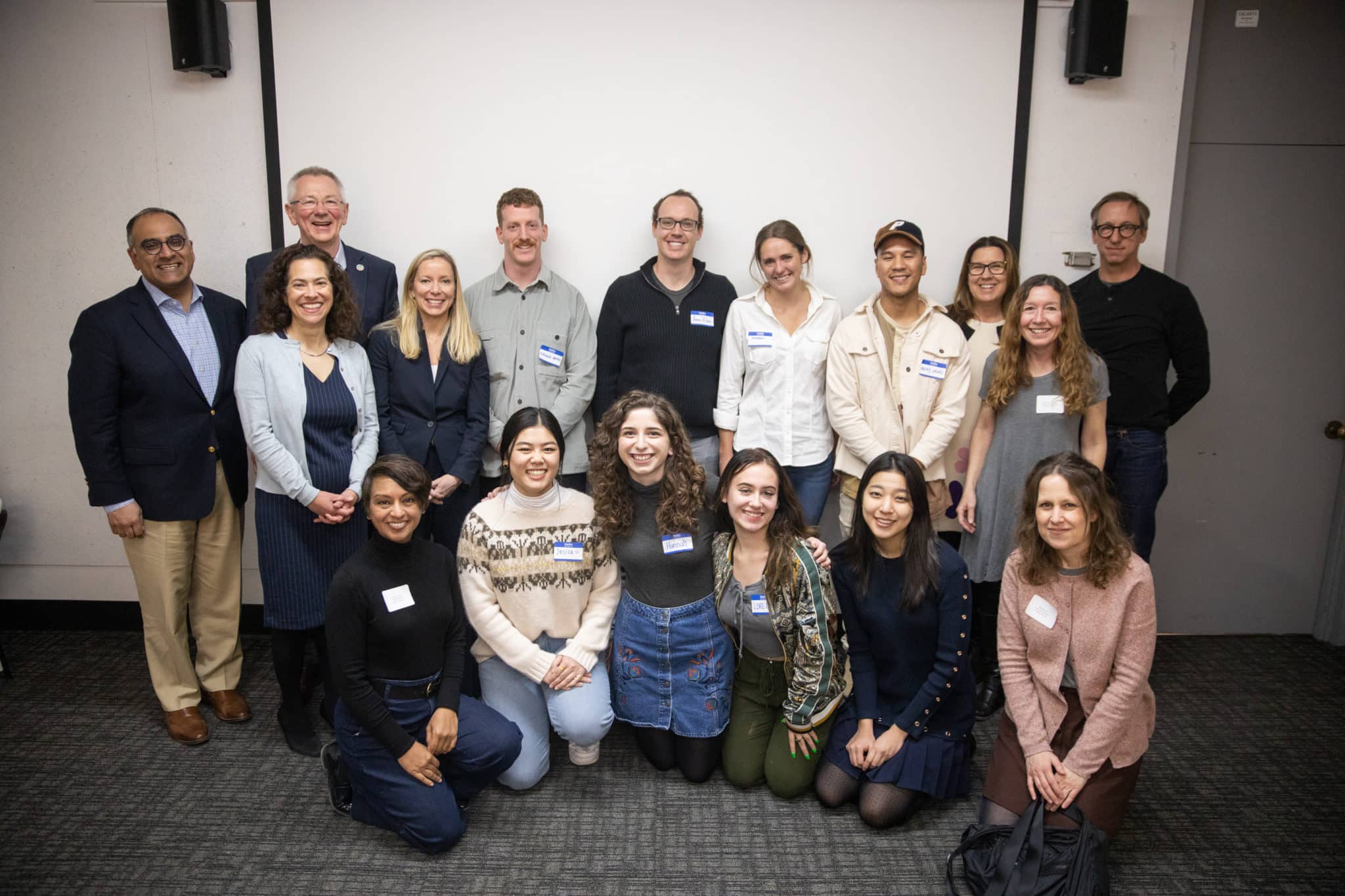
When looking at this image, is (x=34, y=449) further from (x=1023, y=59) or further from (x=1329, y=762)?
(x=1329, y=762)

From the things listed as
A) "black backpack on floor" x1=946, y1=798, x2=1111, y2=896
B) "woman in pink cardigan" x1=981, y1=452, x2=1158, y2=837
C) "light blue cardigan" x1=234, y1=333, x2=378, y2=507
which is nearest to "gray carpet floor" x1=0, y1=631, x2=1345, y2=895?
"black backpack on floor" x1=946, y1=798, x2=1111, y2=896

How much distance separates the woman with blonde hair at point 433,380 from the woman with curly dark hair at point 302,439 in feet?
0.32

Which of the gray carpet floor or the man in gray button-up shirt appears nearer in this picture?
the gray carpet floor

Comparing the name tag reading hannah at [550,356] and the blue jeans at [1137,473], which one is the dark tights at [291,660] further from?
the blue jeans at [1137,473]

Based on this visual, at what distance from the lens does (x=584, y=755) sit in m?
2.67

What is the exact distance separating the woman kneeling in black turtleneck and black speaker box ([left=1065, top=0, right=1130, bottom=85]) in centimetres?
291

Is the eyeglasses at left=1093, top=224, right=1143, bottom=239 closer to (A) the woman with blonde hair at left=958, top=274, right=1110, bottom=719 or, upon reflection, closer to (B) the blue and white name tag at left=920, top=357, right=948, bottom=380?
(A) the woman with blonde hair at left=958, top=274, right=1110, bottom=719

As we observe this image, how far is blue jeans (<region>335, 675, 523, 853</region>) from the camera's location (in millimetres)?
2238

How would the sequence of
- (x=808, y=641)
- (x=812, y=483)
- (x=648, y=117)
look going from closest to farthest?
(x=808, y=641)
(x=812, y=483)
(x=648, y=117)

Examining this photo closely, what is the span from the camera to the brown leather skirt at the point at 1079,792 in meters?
2.16

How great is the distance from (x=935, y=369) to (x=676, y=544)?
114cm

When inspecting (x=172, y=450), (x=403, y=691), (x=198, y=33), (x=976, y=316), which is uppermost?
(x=198, y=33)

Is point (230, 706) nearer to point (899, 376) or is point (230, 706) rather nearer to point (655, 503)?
point (655, 503)

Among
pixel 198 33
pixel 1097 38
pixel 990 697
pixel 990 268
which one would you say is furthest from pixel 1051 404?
pixel 198 33
